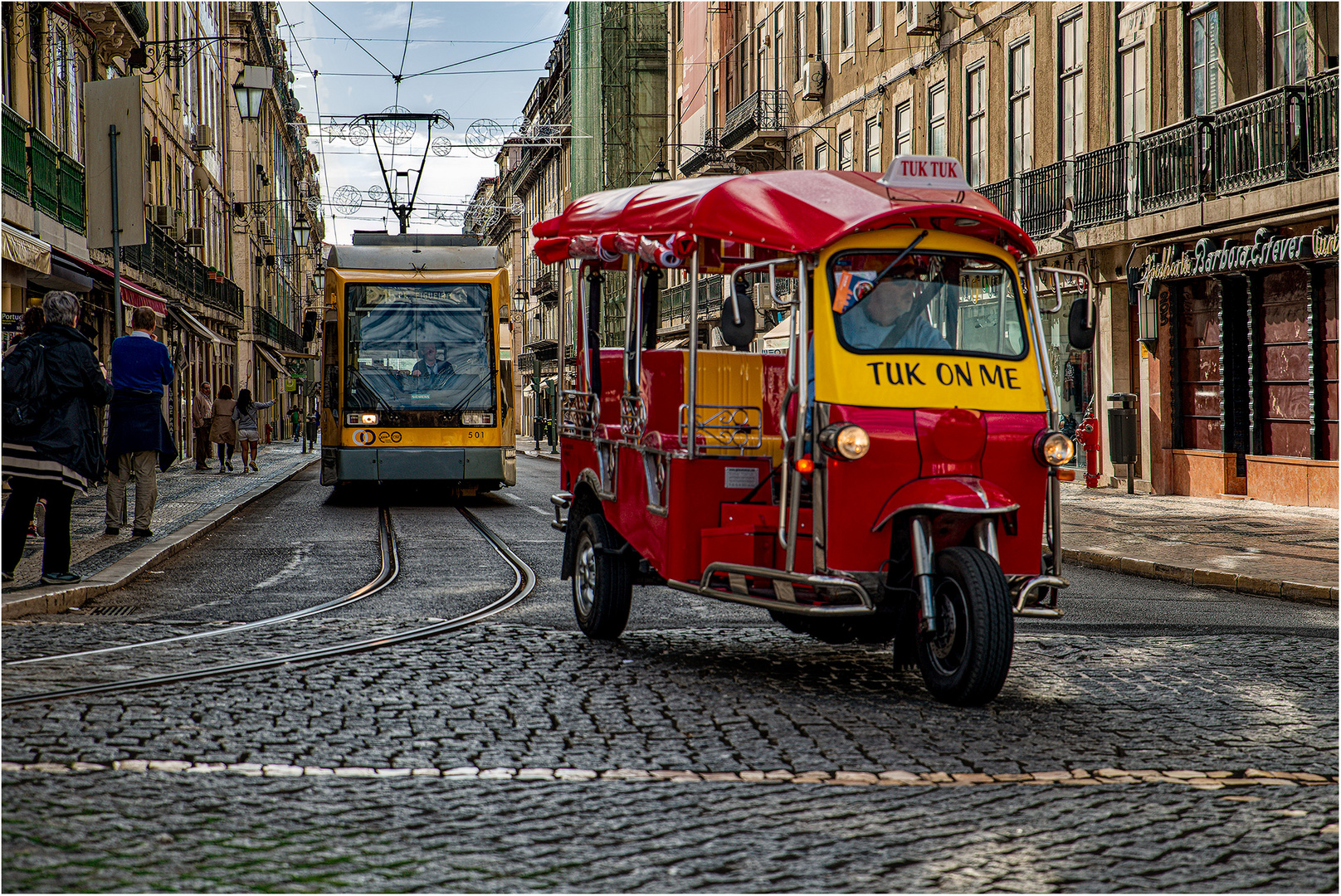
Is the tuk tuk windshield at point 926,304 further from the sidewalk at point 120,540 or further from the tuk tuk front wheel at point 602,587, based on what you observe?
the sidewalk at point 120,540

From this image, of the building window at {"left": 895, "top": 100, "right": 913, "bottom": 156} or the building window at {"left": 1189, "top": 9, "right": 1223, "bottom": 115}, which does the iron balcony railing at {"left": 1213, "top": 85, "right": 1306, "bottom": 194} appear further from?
the building window at {"left": 895, "top": 100, "right": 913, "bottom": 156}

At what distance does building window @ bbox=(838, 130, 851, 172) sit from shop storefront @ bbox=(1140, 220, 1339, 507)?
12.8 metres

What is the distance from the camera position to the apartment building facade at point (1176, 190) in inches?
699

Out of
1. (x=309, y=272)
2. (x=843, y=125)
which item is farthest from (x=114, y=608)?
(x=309, y=272)

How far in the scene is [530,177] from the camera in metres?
82.6

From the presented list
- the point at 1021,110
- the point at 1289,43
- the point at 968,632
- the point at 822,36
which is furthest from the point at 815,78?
the point at 968,632

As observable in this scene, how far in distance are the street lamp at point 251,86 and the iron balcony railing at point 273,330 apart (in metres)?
21.6

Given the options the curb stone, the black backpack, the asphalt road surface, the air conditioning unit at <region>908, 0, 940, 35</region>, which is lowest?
the curb stone

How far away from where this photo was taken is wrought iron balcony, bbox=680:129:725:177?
125 ft

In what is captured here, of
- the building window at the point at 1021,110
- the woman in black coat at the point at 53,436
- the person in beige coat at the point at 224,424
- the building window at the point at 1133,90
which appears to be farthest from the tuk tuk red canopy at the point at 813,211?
the person in beige coat at the point at 224,424

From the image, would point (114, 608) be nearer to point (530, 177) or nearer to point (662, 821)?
point (662, 821)

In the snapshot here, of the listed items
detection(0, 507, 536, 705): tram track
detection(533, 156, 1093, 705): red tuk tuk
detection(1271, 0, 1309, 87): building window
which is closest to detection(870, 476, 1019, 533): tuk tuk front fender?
detection(533, 156, 1093, 705): red tuk tuk

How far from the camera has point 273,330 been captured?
64312 mm

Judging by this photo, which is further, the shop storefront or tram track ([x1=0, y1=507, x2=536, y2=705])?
the shop storefront
